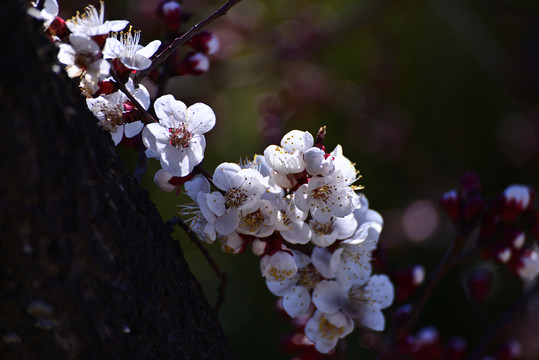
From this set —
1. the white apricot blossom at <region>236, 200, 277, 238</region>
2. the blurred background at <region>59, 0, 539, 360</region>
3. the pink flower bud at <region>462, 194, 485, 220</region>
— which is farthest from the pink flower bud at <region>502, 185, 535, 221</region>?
the blurred background at <region>59, 0, 539, 360</region>

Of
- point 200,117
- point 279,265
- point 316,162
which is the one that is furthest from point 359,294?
point 200,117

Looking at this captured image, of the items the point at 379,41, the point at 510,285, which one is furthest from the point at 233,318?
the point at 379,41

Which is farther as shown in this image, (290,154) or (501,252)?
(501,252)

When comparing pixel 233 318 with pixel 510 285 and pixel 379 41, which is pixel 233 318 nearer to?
pixel 510 285

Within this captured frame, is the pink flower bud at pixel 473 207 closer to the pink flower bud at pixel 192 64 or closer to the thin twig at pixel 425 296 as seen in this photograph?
the thin twig at pixel 425 296

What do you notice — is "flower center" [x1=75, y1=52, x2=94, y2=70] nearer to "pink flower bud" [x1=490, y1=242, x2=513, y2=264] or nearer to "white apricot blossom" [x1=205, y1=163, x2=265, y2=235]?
"white apricot blossom" [x1=205, y1=163, x2=265, y2=235]

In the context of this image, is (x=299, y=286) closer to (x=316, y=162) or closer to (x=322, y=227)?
(x=322, y=227)
